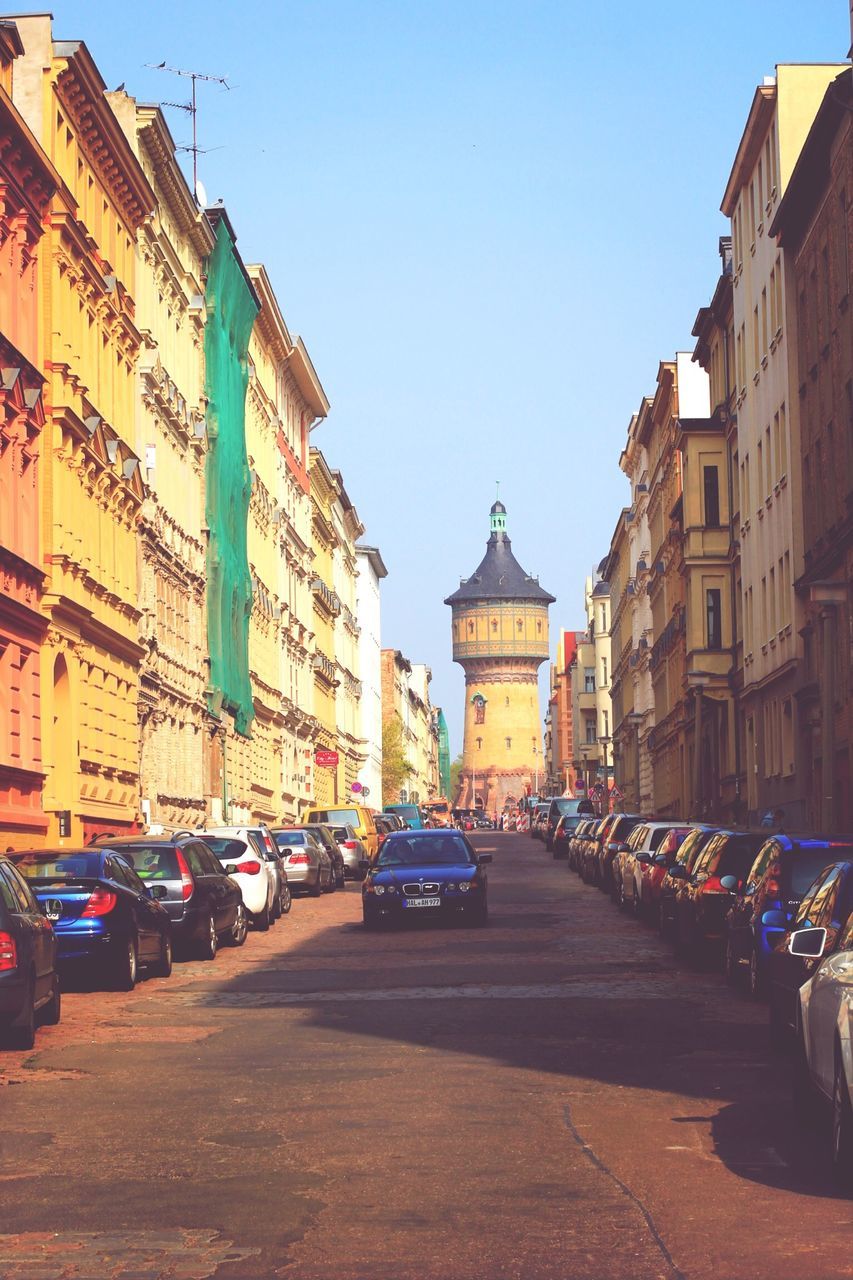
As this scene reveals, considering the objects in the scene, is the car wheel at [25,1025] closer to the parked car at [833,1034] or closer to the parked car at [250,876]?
the parked car at [833,1034]

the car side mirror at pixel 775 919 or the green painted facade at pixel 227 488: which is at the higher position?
the green painted facade at pixel 227 488

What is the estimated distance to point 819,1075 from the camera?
407 inches

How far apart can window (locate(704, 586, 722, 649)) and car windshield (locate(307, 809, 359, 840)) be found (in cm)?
1394

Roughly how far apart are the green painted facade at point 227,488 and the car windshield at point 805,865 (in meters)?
43.9

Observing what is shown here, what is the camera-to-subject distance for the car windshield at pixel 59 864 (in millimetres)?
21500

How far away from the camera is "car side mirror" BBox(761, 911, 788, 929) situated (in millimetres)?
17812

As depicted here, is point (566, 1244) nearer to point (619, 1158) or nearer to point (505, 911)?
point (619, 1158)

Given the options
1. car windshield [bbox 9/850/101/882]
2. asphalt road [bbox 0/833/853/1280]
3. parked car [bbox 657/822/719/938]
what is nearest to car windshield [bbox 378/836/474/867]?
parked car [bbox 657/822/719/938]

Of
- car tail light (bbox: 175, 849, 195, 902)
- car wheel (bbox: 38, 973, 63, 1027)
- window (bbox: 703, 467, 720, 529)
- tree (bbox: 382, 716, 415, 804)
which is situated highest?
window (bbox: 703, 467, 720, 529)

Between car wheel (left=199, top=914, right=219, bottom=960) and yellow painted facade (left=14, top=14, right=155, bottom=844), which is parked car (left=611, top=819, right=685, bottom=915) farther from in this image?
yellow painted facade (left=14, top=14, right=155, bottom=844)

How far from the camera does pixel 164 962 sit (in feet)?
77.7

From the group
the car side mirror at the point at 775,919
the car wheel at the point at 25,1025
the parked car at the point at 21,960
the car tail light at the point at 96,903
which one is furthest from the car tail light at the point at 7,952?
the car side mirror at the point at 775,919

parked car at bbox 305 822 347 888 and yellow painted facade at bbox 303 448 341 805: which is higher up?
yellow painted facade at bbox 303 448 341 805

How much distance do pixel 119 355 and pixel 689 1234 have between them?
40344 millimetres
